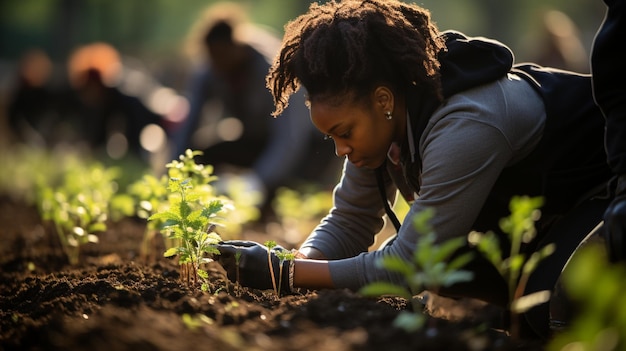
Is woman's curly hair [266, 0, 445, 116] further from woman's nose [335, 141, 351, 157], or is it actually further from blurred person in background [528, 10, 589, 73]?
blurred person in background [528, 10, 589, 73]

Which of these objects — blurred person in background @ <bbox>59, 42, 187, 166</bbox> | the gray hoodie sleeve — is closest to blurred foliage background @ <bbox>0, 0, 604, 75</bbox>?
blurred person in background @ <bbox>59, 42, 187, 166</bbox>

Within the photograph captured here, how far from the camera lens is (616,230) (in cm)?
261

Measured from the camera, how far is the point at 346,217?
11.7 ft

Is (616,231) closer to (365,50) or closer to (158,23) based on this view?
(365,50)

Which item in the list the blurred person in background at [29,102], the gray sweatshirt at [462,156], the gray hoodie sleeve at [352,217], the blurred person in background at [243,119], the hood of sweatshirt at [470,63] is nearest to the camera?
the gray sweatshirt at [462,156]

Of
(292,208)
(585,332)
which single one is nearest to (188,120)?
(292,208)

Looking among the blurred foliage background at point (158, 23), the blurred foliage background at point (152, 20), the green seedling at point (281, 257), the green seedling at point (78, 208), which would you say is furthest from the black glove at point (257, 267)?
the blurred foliage background at point (152, 20)

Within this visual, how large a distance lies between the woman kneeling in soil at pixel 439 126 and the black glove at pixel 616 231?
0.40 meters

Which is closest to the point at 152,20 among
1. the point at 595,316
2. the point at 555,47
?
the point at 555,47

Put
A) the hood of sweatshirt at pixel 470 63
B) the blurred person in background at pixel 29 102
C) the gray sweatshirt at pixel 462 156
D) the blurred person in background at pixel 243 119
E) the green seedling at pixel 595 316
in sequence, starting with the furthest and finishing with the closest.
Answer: the blurred person in background at pixel 29 102 < the blurred person in background at pixel 243 119 < the hood of sweatshirt at pixel 470 63 < the gray sweatshirt at pixel 462 156 < the green seedling at pixel 595 316

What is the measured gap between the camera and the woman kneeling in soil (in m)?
2.82

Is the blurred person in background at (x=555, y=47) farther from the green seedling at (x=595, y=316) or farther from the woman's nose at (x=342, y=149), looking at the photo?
the green seedling at (x=595, y=316)

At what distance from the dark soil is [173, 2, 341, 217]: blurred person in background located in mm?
3549

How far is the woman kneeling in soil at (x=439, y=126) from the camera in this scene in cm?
282
